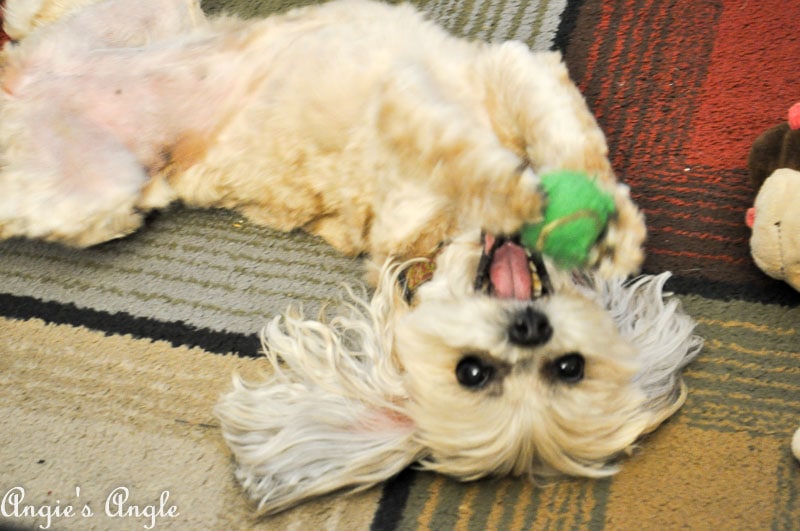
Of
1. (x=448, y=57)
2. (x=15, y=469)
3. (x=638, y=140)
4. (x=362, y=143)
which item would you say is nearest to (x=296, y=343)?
(x=362, y=143)

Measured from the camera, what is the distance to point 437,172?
1.48 meters

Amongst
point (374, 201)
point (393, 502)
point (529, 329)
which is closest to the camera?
point (529, 329)

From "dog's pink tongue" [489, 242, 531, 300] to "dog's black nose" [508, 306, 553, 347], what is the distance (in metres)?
0.09

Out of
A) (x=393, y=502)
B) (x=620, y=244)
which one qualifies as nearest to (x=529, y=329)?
(x=620, y=244)

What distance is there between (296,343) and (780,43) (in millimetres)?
1226

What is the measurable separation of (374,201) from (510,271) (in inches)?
14.3

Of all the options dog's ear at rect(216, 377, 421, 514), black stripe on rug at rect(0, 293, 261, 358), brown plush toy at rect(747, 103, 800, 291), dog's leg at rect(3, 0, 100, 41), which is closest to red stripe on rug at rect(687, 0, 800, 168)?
brown plush toy at rect(747, 103, 800, 291)

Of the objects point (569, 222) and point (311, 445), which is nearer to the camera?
point (569, 222)

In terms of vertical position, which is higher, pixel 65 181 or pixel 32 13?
pixel 32 13

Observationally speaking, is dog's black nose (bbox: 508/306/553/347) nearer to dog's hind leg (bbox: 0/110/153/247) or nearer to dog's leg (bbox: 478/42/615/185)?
dog's leg (bbox: 478/42/615/185)

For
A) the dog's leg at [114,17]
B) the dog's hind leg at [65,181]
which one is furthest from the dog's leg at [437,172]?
the dog's leg at [114,17]

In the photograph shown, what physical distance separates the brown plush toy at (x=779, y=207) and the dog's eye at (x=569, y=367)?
0.40m

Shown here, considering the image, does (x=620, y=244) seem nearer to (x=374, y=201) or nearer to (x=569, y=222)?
(x=569, y=222)

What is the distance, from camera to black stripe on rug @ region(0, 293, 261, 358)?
162 centimetres
